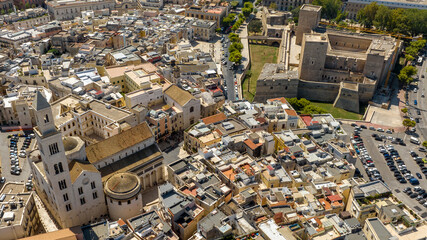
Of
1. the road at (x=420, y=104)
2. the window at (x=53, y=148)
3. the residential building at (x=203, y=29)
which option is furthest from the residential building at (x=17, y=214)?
the residential building at (x=203, y=29)

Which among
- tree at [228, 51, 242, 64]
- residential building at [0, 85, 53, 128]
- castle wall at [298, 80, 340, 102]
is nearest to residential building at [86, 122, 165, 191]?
residential building at [0, 85, 53, 128]

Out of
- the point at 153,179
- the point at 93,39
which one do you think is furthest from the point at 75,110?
the point at 93,39

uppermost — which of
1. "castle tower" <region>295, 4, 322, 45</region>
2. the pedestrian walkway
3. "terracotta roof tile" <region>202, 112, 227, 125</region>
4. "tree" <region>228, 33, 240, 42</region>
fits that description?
"castle tower" <region>295, 4, 322, 45</region>

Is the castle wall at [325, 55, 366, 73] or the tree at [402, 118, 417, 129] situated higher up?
the castle wall at [325, 55, 366, 73]

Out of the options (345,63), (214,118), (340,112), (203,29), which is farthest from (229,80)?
(214,118)

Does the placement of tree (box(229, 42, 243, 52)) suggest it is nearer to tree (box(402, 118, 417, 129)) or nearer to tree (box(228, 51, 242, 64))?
tree (box(228, 51, 242, 64))
